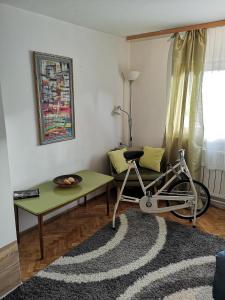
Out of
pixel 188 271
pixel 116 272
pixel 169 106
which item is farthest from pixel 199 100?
pixel 116 272

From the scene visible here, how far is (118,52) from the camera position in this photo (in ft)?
12.6

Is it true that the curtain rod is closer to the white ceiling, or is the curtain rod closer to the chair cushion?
the white ceiling

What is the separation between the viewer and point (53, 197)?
2633 millimetres

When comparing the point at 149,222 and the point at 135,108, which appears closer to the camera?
the point at 149,222

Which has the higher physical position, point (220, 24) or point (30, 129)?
point (220, 24)

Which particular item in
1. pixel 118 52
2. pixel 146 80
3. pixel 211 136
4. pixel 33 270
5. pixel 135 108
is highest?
pixel 118 52

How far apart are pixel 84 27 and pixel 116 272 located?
9.81 ft

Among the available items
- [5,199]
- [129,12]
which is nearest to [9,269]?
[5,199]

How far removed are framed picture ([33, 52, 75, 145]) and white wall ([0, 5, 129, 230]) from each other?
0.08m

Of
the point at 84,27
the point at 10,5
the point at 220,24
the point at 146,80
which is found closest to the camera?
the point at 10,5

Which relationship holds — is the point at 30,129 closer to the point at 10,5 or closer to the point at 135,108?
the point at 10,5

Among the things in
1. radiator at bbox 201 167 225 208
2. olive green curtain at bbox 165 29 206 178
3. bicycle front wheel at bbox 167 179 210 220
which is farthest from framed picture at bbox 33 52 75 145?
radiator at bbox 201 167 225 208

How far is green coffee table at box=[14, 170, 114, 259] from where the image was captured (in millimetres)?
2377

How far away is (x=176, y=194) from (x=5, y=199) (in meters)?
Result: 2.09
